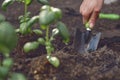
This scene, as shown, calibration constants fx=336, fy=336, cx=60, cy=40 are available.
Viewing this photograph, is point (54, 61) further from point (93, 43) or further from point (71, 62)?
point (93, 43)

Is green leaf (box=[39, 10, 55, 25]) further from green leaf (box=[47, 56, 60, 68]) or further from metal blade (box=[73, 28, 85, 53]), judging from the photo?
metal blade (box=[73, 28, 85, 53])

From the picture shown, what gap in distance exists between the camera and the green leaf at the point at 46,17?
1.42m

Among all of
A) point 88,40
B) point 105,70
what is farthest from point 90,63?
point 88,40

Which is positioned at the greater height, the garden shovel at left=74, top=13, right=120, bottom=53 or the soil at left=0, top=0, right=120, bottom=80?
the garden shovel at left=74, top=13, right=120, bottom=53

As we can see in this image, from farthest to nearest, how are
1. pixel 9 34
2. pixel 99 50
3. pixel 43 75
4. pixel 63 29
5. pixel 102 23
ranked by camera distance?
1. pixel 102 23
2. pixel 99 50
3. pixel 43 75
4. pixel 63 29
5. pixel 9 34

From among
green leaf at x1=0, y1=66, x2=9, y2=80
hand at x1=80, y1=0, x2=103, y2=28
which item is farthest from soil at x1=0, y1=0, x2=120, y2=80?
green leaf at x1=0, y1=66, x2=9, y2=80

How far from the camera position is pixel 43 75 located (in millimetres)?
1856

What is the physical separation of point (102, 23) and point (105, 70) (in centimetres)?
93

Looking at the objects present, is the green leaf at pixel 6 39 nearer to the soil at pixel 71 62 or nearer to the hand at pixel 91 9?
the soil at pixel 71 62

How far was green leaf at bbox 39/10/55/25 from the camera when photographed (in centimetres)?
142

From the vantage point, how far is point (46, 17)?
1443mm

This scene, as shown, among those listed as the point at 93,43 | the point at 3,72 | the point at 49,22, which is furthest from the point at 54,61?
the point at 3,72

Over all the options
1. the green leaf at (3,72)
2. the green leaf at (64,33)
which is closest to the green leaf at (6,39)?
the green leaf at (3,72)

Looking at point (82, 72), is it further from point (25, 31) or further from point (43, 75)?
point (25, 31)
